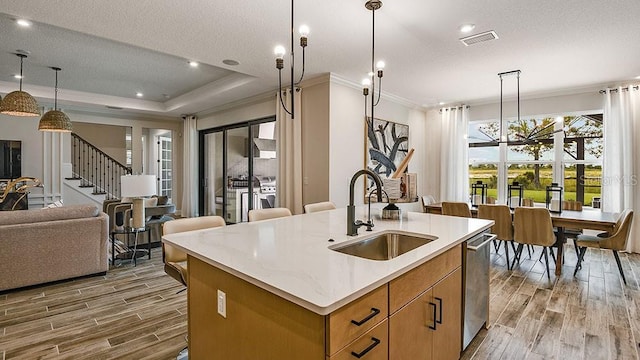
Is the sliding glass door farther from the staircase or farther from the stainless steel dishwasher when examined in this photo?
the stainless steel dishwasher

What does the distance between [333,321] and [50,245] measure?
12.4 feet

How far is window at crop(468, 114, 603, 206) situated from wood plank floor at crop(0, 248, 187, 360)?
5.34 meters

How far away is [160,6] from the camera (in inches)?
106

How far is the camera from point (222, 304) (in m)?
1.46

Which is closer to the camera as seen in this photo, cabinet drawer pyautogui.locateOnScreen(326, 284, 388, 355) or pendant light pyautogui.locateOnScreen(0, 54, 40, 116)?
cabinet drawer pyautogui.locateOnScreen(326, 284, 388, 355)

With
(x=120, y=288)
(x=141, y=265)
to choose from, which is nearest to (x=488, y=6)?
(x=120, y=288)

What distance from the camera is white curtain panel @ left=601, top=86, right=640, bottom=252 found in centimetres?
480

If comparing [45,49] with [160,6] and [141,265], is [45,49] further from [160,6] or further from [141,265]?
[141,265]

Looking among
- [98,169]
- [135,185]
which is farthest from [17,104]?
[98,169]

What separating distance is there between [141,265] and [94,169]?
21.7ft

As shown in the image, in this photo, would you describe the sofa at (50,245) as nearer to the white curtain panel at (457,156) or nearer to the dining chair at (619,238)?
the dining chair at (619,238)

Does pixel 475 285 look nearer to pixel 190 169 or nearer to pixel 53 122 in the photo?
pixel 53 122

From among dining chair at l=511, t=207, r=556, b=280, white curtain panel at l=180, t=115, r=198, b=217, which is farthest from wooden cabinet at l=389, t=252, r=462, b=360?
white curtain panel at l=180, t=115, r=198, b=217

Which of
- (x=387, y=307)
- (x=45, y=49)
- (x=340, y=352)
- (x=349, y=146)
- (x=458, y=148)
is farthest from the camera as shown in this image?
(x=458, y=148)
